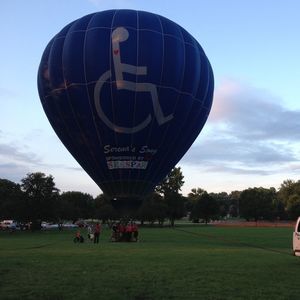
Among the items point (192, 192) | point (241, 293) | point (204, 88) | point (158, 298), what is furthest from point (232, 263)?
point (192, 192)

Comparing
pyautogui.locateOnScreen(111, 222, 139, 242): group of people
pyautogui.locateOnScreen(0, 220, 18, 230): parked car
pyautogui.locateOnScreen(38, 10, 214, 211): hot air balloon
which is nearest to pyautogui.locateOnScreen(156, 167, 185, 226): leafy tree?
pyautogui.locateOnScreen(0, 220, 18, 230): parked car

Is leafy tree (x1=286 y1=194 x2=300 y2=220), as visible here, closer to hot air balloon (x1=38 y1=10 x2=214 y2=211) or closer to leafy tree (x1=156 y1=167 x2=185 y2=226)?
leafy tree (x1=156 y1=167 x2=185 y2=226)

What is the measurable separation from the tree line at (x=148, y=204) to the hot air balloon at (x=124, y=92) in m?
3.27

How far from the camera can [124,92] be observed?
26578 millimetres

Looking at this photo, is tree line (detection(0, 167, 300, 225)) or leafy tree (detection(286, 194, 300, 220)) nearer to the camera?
tree line (detection(0, 167, 300, 225))

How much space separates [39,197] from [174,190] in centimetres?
4585

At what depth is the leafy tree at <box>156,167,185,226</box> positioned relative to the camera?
370 feet

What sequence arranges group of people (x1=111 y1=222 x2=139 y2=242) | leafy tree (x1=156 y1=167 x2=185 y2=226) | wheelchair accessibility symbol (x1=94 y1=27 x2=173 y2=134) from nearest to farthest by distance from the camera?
wheelchair accessibility symbol (x1=94 y1=27 x2=173 y2=134) < group of people (x1=111 y1=222 x2=139 y2=242) < leafy tree (x1=156 y1=167 x2=185 y2=226)

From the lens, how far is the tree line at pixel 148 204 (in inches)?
2933

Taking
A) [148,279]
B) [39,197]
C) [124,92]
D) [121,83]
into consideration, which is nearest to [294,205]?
[39,197]

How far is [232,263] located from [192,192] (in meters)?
152

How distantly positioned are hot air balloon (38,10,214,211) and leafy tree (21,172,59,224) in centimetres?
4747

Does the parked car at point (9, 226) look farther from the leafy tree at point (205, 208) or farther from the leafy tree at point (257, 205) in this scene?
the leafy tree at point (257, 205)

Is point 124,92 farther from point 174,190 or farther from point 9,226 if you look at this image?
point 174,190
